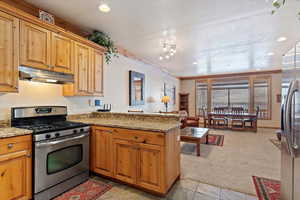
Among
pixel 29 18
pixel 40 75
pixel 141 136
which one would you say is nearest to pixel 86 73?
pixel 40 75

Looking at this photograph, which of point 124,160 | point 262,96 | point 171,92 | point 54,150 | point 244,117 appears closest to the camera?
point 54,150

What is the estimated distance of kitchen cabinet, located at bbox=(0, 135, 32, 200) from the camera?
159 cm

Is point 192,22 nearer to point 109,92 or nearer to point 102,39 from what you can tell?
point 102,39

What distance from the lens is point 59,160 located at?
81.1 inches

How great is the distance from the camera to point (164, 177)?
76.6 inches

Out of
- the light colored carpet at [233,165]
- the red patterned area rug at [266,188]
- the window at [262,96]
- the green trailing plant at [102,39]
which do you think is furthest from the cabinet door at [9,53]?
the window at [262,96]

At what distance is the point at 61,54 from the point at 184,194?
2785 millimetres

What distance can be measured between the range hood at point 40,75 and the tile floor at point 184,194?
1838mm

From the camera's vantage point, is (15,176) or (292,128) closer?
(292,128)

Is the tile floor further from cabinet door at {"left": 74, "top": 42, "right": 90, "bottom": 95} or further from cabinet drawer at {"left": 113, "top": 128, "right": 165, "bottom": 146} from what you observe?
cabinet door at {"left": 74, "top": 42, "right": 90, "bottom": 95}

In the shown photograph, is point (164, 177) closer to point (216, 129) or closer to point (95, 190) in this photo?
point (95, 190)

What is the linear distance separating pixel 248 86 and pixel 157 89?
189 inches

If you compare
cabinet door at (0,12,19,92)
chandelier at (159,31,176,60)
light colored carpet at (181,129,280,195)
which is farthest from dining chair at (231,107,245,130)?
cabinet door at (0,12,19,92)

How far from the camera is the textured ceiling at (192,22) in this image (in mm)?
2199
